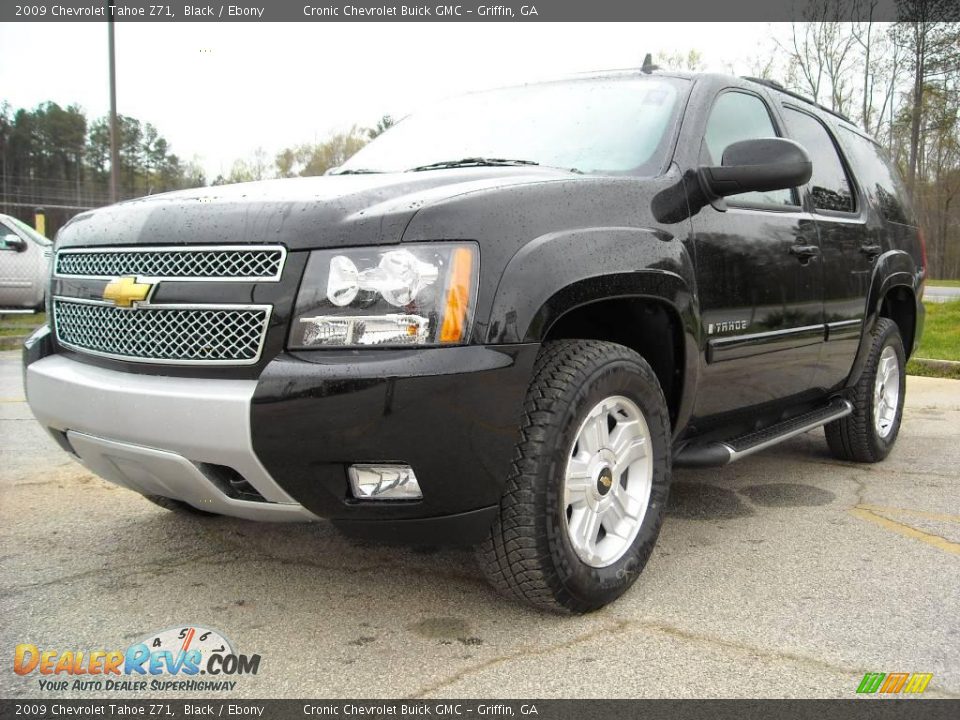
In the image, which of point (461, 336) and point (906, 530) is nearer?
point (461, 336)

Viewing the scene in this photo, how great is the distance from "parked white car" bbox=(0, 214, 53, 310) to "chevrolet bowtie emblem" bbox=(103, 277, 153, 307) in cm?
1146

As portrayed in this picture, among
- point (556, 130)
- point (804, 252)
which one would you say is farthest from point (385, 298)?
point (804, 252)

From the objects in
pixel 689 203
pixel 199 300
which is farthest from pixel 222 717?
pixel 689 203

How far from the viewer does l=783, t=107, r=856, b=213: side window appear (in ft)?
13.7

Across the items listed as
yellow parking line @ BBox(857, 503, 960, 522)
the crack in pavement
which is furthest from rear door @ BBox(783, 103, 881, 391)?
the crack in pavement

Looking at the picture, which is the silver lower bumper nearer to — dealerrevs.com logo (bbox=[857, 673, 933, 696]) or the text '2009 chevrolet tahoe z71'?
the text '2009 chevrolet tahoe z71'

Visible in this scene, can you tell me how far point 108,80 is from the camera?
14.2 meters

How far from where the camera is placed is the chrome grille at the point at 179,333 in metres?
2.33

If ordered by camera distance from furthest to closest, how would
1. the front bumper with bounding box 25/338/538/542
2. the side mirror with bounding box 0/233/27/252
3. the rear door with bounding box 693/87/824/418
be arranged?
1. the side mirror with bounding box 0/233/27/252
2. the rear door with bounding box 693/87/824/418
3. the front bumper with bounding box 25/338/538/542

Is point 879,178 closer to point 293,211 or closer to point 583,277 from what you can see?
point 583,277

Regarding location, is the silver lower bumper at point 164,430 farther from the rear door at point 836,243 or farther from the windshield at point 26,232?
the windshield at point 26,232

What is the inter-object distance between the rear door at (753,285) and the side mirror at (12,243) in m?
12.0

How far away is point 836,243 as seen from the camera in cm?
412

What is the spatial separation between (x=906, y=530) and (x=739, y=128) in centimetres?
180
